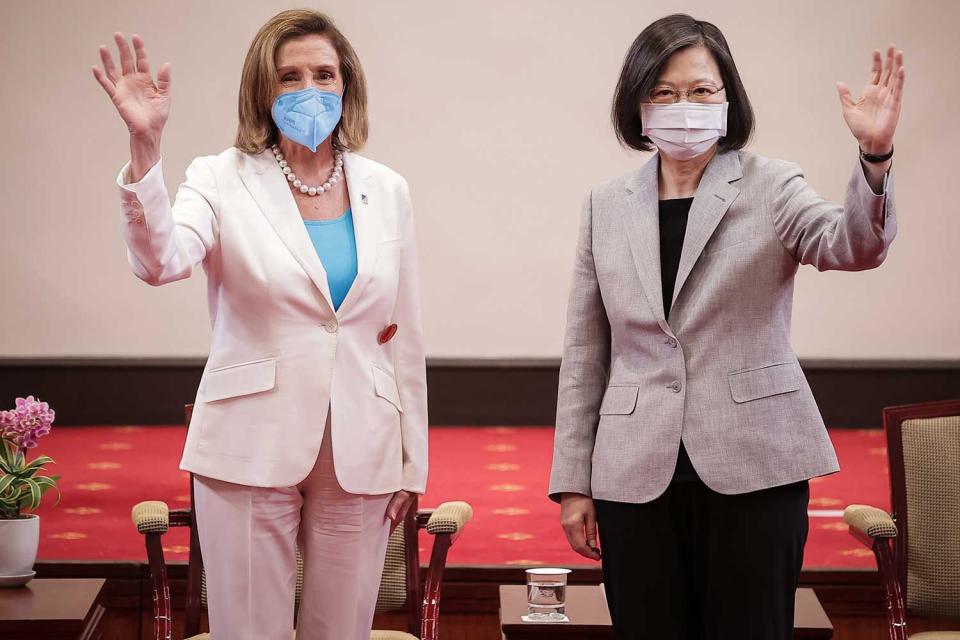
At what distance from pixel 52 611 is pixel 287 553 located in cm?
101

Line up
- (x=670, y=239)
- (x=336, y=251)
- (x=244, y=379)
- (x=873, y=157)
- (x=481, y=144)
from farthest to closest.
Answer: (x=481, y=144), (x=336, y=251), (x=244, y=379), (x=670, y=239), (x=873, y=157)

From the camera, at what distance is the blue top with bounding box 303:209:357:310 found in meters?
2.05

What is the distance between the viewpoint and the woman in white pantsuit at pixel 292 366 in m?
1.97

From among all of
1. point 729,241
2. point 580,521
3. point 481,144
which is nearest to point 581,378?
point 580,521

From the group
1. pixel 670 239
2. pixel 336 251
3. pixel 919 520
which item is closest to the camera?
pixel 670 239

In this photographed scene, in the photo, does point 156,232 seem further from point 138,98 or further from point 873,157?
point 873,157

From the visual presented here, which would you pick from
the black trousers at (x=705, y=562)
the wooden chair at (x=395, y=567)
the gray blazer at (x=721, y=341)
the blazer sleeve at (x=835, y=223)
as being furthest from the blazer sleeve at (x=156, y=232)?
the wooden chair at (x=395, y=567)

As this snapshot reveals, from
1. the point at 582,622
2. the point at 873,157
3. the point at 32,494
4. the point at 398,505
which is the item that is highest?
the point at 873,157

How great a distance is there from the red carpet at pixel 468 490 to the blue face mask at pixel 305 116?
191 cm

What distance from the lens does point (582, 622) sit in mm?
2678

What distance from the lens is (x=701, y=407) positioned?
176 centimetres

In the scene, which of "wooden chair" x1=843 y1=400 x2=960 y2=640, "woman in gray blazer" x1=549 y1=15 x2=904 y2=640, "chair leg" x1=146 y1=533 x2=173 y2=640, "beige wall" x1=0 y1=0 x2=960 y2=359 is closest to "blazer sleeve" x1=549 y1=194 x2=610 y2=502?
"woman in gray blazer" x1=549 y1=15 x2=904 y2=640

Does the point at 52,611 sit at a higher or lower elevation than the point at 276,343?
lower

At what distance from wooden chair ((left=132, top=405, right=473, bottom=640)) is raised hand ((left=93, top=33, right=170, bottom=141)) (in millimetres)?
1256
